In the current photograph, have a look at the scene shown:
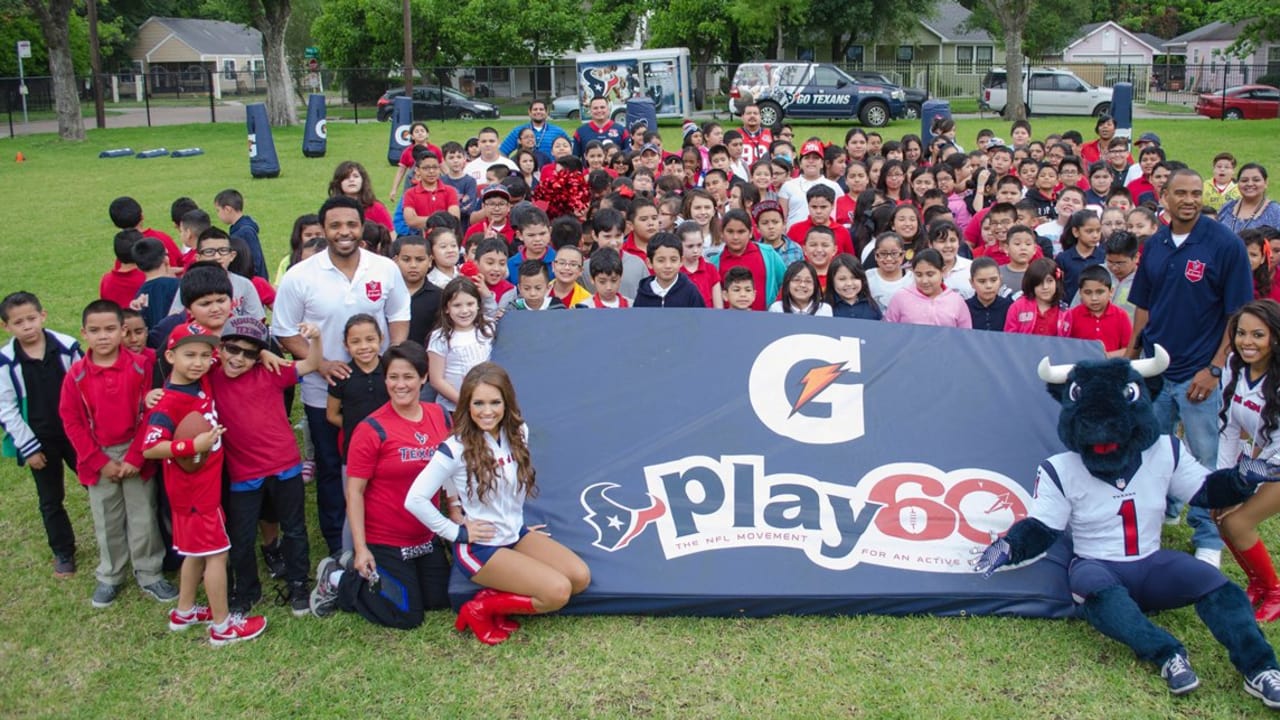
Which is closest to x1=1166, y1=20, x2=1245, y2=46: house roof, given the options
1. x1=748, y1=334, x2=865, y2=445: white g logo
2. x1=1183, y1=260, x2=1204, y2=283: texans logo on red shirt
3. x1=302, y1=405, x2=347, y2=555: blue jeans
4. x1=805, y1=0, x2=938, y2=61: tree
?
x1=805, y1=0, x2=938, y2=61: tree

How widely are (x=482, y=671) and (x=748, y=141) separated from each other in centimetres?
941

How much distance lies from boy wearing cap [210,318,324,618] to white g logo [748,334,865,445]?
2.36 m

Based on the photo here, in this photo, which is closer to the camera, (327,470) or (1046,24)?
(327,470)

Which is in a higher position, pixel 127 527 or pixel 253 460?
pixel 253 460

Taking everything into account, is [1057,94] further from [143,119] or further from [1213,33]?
[143,119]

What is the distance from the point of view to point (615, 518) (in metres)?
5.00

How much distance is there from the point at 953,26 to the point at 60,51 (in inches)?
1635

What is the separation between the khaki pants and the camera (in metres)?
5.09

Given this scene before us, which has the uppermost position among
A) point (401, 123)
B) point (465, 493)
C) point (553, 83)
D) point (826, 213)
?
point (553, 83)

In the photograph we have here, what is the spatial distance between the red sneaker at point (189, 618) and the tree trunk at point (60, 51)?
26.5 m

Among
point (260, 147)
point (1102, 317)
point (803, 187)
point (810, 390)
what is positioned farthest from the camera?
point (260, 147)

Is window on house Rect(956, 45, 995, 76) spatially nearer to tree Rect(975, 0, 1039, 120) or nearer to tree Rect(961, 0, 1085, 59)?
tree Rect(961, 0, 1085, 59)

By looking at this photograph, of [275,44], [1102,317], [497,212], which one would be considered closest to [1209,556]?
[1102,317]

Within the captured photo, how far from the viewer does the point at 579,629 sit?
4758 millimetres
